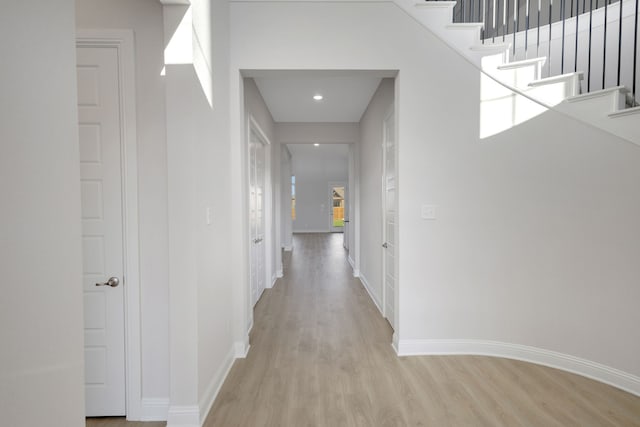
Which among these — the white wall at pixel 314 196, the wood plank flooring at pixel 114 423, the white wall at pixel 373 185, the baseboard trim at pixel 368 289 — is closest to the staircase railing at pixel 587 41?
the white wall at pixel 373 185

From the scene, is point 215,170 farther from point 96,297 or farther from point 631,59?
point 631,59

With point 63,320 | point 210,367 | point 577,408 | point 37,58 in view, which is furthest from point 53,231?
point 577,408

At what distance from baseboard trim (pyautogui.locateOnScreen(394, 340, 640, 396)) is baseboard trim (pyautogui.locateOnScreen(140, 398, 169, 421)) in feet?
6.01

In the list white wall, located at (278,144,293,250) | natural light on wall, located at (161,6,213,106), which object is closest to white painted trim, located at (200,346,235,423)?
natural light on wall, located at (161,6,213,106)

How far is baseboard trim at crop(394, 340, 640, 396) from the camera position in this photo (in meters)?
2.41

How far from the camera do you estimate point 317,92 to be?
4320 millimetres

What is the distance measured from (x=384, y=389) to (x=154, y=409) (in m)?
1.52

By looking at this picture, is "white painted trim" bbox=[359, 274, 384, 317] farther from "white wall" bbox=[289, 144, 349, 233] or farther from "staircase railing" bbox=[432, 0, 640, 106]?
"white wall" bbox=[289, 144, 349, 233]

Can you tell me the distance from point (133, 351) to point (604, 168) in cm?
351

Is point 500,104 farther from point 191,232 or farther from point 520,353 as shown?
point 191,232

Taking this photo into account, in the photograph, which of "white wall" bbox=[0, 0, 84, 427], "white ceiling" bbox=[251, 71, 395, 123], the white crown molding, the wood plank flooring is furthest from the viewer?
"white ceiling" bbox=[251, 71, 395, 123]

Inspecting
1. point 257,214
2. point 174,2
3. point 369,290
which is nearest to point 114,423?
point 174,2

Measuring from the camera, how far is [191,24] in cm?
190

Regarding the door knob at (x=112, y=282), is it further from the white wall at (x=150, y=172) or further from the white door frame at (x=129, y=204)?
the white wall at (x=150, y=172)
